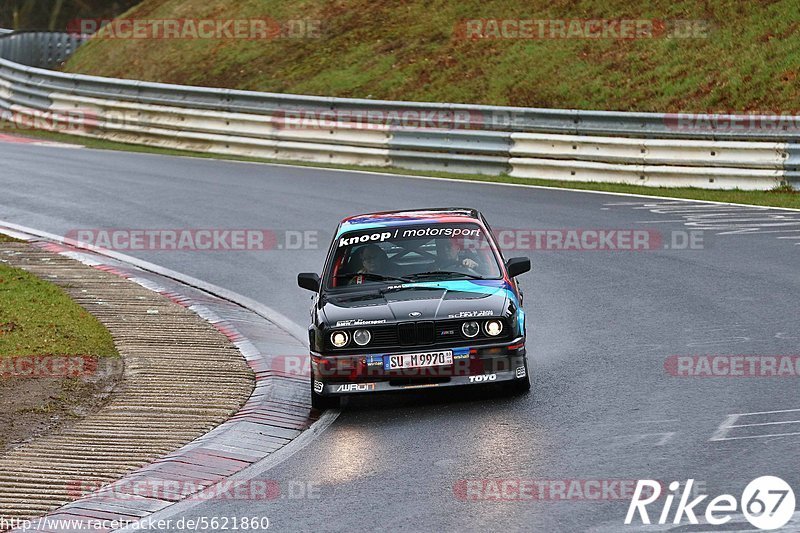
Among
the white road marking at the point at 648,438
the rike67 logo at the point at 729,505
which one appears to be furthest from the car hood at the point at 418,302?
the rike67 logo at the point at 729,505

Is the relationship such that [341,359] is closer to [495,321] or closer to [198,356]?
[495,321]

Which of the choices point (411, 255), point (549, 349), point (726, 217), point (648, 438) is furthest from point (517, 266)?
point (726, 217)

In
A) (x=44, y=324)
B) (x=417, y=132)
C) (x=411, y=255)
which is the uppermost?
(x=417, y=132)

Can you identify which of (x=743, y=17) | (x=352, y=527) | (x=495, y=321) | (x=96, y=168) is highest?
(x=743, y=17)

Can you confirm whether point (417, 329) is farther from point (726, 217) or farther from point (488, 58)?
point (488, 58)

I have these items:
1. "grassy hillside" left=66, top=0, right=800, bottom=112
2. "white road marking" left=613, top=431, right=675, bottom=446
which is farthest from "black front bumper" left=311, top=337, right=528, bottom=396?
"grassy hillside" left=66, top=0, right=800, bottom=112

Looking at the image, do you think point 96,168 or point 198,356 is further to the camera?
point 96,168

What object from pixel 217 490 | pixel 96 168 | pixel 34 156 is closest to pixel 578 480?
pixel 217 490

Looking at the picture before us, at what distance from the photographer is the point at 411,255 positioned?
11188 mm

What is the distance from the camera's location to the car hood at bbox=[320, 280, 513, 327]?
33.1 ft

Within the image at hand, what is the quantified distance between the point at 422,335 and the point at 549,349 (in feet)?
6.84

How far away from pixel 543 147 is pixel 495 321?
12.5 meters

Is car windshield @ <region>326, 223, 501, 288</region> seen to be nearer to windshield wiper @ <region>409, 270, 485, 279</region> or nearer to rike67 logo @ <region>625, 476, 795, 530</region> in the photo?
windshield wiper @ <region>409, 270, 485, 279</region>

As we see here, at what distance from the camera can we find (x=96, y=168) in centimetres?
2381
